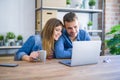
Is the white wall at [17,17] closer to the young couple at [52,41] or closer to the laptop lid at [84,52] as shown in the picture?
the young couple at [52,41]

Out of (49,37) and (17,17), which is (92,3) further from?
(49,37)

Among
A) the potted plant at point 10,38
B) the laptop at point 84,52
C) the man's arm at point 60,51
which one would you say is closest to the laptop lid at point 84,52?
the laptop at point 84,52

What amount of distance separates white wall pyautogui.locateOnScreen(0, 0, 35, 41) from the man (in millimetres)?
1435

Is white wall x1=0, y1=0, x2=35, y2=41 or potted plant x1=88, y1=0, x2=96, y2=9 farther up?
potted plant x1=88, y1=0, x2=96, y2=9

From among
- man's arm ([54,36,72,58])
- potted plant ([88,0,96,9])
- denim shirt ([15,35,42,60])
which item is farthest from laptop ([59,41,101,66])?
potted plant ([88,0,96,9])

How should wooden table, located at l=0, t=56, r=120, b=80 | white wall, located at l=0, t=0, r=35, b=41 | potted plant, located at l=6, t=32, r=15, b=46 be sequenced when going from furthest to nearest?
white wall, located at l=0, t=0, r=35, b=41 < potted plant, located at l=6, t=32, r=15, b=46 < wooden table, located at l=0, t=56, r=120, b=80

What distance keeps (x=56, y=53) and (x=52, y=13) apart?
146 cm

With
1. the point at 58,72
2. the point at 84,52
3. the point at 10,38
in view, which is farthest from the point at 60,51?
the point at 10,38

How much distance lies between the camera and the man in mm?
2061

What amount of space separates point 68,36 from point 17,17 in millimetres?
1504

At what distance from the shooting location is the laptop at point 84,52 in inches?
64.3

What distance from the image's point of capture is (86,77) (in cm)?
137

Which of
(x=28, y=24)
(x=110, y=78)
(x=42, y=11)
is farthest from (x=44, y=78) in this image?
(x=28, y=24)

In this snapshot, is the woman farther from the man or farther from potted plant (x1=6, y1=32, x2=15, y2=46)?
potted plant (x1=6, y1=32, x2=15, y2=46)
